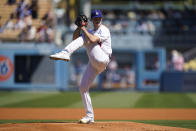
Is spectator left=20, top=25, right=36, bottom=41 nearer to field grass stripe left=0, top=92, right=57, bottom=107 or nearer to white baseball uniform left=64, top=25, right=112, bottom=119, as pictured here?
field grass stripe left=0, top=92, right=57, bottom=107

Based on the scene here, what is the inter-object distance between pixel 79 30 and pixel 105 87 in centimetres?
1172

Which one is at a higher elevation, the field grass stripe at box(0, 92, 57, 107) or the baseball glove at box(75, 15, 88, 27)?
the baseball glove at box(75, 15, 88, 27)

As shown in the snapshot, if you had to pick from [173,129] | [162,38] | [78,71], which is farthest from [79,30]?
[162,38]

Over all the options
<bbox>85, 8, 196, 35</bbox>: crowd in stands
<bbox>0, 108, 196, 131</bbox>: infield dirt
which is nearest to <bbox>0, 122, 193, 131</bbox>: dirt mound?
<bbox>0, 108, 196, 131</bbox>: infield dirt

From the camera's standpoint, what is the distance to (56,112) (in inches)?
401

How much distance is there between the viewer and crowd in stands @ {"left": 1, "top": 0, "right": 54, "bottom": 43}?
1812 cm

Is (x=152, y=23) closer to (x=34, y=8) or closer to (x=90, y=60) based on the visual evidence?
(x=34, y=8)

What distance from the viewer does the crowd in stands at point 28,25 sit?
1812 centimetres

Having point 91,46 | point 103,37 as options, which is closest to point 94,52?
point 91,46

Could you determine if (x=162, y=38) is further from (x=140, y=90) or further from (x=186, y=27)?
(x=140, y=90)

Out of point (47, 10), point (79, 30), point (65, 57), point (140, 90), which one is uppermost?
point (47, 10)

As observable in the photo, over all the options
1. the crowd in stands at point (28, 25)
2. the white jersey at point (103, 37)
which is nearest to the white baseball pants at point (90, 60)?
the white jersey at point (103, 37)

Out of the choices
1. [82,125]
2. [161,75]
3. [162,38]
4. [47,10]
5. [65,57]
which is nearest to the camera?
[65,57]

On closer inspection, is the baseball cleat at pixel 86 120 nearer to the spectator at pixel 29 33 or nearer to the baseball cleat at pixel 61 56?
the baseball cleat at pixel 61 56
